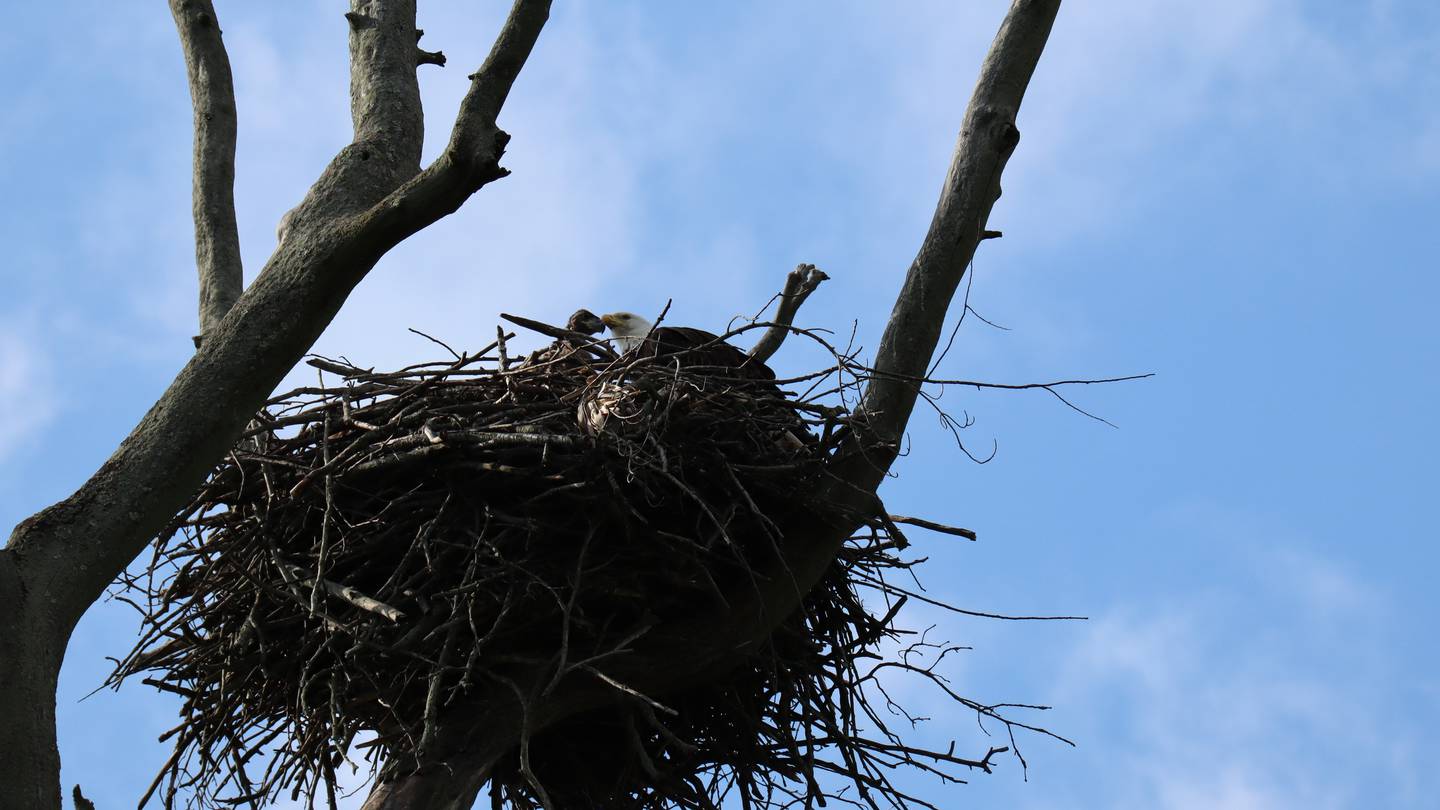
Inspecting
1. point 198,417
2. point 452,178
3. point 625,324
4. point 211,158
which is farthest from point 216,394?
→ point 625,324

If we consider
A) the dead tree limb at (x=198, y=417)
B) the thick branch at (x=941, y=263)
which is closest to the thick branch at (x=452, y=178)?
the dead tree limb at (x=198, y=417)

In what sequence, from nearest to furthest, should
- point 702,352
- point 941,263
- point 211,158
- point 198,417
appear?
point 198,417
point 941,263
point 702,352
point 211,158

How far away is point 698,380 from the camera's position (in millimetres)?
4809

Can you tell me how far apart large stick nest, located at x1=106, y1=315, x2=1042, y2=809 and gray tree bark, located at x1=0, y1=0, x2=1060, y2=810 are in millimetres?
114

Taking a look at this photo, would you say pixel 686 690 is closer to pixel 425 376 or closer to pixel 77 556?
pixel 425 376

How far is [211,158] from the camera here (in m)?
5.35

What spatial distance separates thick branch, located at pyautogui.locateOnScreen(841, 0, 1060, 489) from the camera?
14.7 feet

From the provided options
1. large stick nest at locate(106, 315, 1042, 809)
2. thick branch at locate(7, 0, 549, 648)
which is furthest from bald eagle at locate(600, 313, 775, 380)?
thick branch at locate(7, 0, 549, 648)

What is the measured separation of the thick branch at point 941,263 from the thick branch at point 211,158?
215cm

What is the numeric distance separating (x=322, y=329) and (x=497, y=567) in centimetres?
112

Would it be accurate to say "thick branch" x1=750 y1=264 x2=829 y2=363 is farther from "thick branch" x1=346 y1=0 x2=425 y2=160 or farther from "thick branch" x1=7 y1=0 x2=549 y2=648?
"thick branch" x1=7 y1=0 x2=549 y2=648

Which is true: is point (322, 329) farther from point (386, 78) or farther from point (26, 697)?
point (386, 78)

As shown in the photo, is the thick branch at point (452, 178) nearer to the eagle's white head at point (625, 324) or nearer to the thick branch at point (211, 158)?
the thick branch at point (211, 158)

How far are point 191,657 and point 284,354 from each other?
172 centimetres
